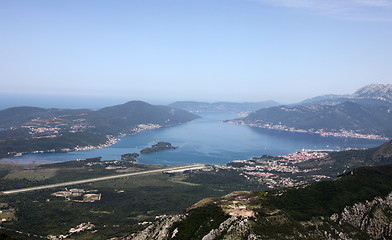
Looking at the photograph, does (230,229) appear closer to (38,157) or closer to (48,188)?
(48,188)

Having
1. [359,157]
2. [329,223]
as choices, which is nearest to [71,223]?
[329,223]

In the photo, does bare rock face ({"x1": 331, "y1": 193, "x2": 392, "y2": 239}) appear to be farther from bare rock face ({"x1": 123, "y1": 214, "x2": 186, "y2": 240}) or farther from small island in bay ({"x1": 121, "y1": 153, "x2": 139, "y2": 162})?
small island in bay ({"x1": 121, "y1": 153, "x2": 139, "y2": 162})

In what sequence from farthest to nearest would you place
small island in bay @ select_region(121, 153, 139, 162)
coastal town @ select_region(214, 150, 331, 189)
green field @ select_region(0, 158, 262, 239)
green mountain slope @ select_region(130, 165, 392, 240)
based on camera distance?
1. small island in bay @ select_region(121, 153, 139, 162)
2. coastal town @ select_region(214, 150, 331, 189)
3. green field @ select_region(0, 158, 262, 239)
4. green mountain slope @ select_region(130, 165, 392, 240)

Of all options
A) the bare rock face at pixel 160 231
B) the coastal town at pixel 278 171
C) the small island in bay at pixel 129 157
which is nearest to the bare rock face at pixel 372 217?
the bare rock face at pixel 160 231

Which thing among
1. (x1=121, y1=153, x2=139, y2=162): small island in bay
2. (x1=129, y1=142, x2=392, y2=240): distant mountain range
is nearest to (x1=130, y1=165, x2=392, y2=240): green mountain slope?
(x1=129, y1=142, x2=392, y2=240): distant mountain range

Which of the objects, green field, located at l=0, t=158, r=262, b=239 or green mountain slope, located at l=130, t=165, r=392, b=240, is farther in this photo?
green field, located at l=0, t=158, r=262, b=239

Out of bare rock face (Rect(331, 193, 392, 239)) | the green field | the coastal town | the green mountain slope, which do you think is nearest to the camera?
the green mountain slope

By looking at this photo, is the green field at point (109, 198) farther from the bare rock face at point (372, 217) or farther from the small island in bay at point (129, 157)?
the bare rock face at point (372, 217)

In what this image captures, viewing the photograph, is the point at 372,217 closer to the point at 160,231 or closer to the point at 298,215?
the point at 298,215

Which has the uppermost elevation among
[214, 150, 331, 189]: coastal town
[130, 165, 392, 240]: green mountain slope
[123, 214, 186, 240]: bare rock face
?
[130, 165, 392, 240]: green mountain slope
